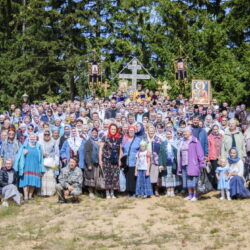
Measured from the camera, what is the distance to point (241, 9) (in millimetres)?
25656

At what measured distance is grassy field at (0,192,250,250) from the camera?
7027 millimetres

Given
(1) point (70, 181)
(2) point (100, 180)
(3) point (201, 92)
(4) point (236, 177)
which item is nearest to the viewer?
(1) point (70, 181)

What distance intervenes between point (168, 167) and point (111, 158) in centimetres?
129

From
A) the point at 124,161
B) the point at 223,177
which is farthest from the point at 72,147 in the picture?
the point at 223,177

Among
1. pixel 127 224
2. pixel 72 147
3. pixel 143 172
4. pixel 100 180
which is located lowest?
pixel 127 224

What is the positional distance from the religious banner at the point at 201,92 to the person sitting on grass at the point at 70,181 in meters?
7.49

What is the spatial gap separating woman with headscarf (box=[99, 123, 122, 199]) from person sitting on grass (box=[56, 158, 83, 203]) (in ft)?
2.04

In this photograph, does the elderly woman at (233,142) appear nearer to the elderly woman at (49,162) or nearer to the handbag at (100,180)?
the handbag at (100,180)

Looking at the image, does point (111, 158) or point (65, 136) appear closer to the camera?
point (111, 158)

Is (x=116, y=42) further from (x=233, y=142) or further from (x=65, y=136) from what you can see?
(x=233, y=142)

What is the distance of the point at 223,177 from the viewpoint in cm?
967

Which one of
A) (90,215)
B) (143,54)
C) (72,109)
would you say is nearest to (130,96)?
(72,109)

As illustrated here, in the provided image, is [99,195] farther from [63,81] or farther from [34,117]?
[63,81]

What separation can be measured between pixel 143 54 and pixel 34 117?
1807 cm
